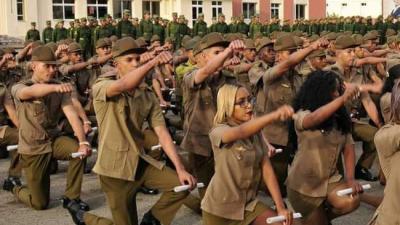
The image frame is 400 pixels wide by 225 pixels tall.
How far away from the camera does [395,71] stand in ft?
24.2

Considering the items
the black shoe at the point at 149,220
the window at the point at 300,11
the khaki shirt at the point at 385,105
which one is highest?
the window at the point at 300,11

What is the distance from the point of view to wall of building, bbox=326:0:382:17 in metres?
52.7

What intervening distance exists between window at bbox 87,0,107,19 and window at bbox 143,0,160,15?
2614 millimetres

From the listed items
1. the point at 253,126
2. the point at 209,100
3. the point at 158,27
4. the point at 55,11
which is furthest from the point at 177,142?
the point at 55,11

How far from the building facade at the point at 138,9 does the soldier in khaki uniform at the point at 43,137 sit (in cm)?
2875

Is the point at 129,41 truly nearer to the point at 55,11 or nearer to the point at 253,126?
the point at 253,126

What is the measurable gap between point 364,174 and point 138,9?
32.2 m

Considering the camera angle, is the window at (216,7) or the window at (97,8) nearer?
the window at (97,8)

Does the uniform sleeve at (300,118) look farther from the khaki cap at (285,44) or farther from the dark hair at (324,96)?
the khaki cap at (285,44)

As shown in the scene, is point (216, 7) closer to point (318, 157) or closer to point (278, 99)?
point (278, 99)

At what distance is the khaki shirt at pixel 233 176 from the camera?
16.2 ft

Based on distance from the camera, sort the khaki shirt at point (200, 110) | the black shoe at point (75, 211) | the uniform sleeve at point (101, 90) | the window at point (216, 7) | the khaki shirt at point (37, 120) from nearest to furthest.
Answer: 1. the uniform sleeve at point (101, 90)
2. the black shoe at point (75, 211)
3. the khaki shirt at point (200, 110)
4. the khaki shirt at point (37, 120)
5. the window at point (216, 7)

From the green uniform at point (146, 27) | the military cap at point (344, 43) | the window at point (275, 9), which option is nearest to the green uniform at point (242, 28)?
the green uniform at point (146, 27)

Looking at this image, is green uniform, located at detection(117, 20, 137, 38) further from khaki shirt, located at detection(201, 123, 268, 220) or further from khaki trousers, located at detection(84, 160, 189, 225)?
khaki shirt, located at detection(201, 123, 268, 220)
